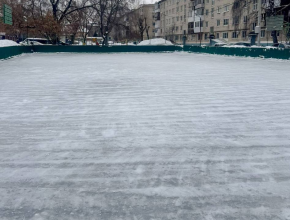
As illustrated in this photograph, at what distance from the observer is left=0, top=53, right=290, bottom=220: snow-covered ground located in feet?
9.37

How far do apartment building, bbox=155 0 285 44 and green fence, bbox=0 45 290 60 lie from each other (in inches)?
192

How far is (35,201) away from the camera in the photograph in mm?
2971

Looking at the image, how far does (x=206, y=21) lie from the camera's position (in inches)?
2469

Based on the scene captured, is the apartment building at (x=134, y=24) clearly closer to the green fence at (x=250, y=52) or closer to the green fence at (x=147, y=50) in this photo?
the green fence at (x=147, y=50)

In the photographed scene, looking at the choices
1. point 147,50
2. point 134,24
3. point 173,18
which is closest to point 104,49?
point 147,50

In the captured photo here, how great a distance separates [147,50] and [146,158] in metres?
40.9

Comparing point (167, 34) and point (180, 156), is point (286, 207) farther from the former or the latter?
point (167, 34)

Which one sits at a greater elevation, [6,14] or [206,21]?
[206,21]

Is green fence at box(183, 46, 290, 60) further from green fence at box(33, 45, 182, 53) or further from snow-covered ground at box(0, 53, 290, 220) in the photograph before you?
snow-covered ground at box(0, 53, 290, 220)

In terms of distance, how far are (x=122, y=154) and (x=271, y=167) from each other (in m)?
1.95

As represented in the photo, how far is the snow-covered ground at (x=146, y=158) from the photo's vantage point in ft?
9.37

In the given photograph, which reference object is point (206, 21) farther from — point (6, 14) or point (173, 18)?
point (6, 14)

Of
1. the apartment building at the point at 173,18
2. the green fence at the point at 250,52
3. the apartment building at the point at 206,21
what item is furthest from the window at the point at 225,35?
the green fence at the point at 250,52

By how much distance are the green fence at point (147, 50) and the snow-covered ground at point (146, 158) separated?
1784cm
